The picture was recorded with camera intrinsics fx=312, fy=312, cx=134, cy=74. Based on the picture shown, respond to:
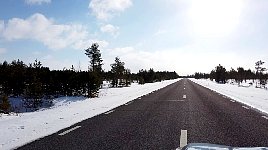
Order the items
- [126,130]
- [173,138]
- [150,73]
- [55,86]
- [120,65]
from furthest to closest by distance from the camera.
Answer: [150,73] → [120,65] → [55,86] → [126,130] → [173,138]

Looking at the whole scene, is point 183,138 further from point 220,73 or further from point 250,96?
point 220,73

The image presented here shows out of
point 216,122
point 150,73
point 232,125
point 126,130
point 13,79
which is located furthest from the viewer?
point 150,73

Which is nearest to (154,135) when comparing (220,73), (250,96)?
(250,96)

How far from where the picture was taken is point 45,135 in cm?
765

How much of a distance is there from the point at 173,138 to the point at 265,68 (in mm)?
83962

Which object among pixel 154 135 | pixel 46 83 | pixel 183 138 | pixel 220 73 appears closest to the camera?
pixel 183 138

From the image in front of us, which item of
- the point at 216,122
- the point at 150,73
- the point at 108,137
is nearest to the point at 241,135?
the point at 216,122

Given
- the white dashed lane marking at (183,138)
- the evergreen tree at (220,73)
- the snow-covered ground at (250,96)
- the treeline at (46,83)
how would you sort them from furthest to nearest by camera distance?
the evergreen tree at (220,73) → the treeline at (46,83) → the snow-covered ground at (250,96) → the white dashed lane marking at (183,138)

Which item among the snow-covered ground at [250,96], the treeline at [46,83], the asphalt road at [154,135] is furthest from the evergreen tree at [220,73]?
the asphalt road at [154,135]

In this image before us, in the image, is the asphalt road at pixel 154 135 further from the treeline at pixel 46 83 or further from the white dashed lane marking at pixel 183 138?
the treeline at pixel 46 83

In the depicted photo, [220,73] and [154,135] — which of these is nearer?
[154,135]

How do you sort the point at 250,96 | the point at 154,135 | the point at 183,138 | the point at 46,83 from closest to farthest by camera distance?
the point at 183,138, the point at 154,135, the point at 250,96, the point at 46,83

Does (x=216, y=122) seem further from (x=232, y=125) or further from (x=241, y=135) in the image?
(x=241, y=135)

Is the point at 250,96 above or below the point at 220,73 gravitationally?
below
